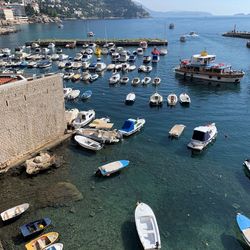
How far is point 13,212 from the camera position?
88.5 feet

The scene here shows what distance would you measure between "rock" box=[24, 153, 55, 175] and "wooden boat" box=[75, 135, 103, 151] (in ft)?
16.2

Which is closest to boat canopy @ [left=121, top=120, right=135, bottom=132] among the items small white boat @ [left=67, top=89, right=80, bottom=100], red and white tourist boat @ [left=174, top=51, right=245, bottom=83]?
small white boat @ [left=67, top=89, right=80, bottom=100]

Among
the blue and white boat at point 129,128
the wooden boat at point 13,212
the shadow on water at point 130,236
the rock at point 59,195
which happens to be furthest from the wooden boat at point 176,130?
the wooden boat at point 13,212

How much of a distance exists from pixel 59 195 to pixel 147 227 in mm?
9892

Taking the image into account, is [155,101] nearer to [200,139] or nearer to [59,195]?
[200,139]

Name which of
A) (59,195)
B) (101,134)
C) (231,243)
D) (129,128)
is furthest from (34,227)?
(129,128)

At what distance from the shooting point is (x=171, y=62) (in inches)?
3848

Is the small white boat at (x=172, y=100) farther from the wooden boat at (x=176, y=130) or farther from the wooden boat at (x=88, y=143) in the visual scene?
the wooden boat at (x=88, y=143)

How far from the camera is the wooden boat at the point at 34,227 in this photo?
82.0 feet

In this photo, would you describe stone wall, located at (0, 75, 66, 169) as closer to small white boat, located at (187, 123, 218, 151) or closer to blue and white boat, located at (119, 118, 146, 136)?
blue and white boat, located at (119, 118, 146, 136)

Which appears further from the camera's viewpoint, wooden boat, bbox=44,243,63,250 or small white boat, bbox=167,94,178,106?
small white boat, bbox=167,94,178,106

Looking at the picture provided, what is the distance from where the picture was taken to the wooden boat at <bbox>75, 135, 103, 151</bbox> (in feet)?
127

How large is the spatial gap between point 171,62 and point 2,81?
70900 millimetres

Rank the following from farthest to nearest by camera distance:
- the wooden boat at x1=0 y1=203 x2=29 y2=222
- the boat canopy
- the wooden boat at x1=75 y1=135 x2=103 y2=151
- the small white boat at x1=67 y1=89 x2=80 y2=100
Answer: the small white boat at x1=67 y1=89 x2=80 y2=100, the boat canopy, the wooden boat at x1=75 y1=135 x2=103 y2=151, the wooden boat at x1=0 y1=203 x2=29 y2=222
